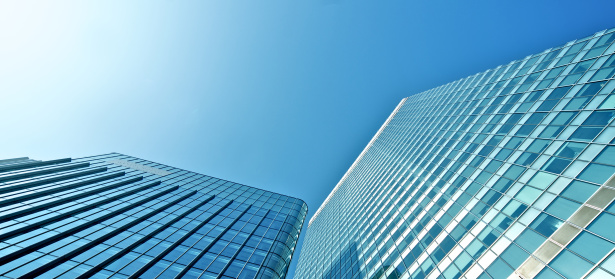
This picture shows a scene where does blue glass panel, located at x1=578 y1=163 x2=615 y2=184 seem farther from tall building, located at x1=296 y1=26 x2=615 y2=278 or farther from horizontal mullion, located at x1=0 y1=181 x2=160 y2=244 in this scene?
horizontal mullion, located at x1=0 y1=181 x2=160 y2=244

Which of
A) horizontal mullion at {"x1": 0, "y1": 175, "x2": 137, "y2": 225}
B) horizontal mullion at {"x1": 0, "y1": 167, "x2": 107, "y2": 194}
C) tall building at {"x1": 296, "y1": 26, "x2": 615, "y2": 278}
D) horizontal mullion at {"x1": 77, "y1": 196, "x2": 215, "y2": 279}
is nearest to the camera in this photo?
tall building at {"x1": 296, "y1": 26, "x2": 615, "y2": 278}

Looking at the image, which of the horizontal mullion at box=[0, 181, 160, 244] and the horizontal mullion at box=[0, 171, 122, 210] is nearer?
the horizontal mullion at box=[0, 181, 160, 244]

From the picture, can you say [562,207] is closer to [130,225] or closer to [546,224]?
[546,224]

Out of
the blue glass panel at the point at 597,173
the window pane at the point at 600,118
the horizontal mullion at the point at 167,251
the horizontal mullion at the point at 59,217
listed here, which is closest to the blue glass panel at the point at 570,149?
the window pane at the point at 600,118

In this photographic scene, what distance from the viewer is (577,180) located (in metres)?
15.8

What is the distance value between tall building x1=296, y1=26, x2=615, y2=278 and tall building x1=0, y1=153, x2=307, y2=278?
11.5 meters

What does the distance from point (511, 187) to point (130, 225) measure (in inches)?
1306

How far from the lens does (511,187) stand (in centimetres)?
2027

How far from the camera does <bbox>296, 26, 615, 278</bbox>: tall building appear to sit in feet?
46.4

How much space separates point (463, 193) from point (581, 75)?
13731mm

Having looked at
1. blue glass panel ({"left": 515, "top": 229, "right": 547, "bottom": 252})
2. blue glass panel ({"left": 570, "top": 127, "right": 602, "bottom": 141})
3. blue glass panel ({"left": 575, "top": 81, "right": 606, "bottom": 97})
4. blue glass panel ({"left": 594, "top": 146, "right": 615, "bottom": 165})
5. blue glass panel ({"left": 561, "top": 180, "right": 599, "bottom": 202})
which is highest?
blue glass panel ({"left": 575, "top": 81, "right": 606, "bottom": 97})

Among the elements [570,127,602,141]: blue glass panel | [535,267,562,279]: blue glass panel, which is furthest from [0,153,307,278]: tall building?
[570,127,602,141]: blue glass panel

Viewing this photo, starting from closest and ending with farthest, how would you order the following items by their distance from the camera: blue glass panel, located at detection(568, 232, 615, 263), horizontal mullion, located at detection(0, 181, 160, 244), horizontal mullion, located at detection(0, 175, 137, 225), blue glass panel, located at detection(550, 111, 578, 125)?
blue glass panel, located at detection(568, 232, 615, 263) → blue glass panel, located at detection(550, 111, 578, 125) → horizontal mullion, located at detection(0, 181, 160, 244) → horizontal mullion, located at detection(0, 175, 137, 225)

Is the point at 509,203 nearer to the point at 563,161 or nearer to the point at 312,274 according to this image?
the point at 563,161
